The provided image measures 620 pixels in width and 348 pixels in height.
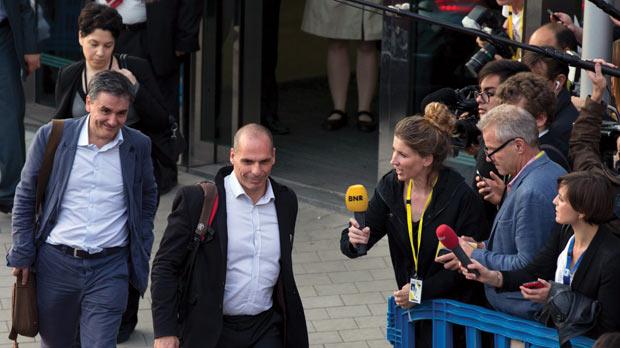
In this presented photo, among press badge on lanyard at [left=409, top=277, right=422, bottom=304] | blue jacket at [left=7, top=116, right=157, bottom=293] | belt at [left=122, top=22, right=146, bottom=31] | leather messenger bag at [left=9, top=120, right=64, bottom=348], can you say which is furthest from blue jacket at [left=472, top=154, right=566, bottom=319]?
belt at [left=122, top=22, right=146, bottom=31]

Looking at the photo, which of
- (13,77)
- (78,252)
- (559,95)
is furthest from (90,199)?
(13,77)

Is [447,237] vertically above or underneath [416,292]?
above

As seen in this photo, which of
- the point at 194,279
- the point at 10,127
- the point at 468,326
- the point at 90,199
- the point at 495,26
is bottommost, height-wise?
the point at 10,127

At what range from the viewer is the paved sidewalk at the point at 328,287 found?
8180mm

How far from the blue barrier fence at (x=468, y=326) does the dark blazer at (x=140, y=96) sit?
2.16 m

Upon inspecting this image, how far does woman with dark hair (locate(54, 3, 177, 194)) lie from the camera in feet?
25.7

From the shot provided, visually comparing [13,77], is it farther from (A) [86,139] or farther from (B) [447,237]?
(B) [447,237]

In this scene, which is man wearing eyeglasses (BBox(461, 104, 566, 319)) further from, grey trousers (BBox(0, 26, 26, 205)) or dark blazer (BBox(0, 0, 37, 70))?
grey trousers (BBox(0, 26, 26, 205))

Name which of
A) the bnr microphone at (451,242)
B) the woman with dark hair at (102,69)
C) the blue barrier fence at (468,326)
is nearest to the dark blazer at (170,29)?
the woman with dark hair at (102,69)

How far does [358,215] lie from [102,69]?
229 centimetres

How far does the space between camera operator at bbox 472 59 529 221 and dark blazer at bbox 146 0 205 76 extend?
3.98 m

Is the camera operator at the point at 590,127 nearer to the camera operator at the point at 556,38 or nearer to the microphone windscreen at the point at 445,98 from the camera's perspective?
the microphone windscreen at the point at 445,98

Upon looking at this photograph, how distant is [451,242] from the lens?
5750mm

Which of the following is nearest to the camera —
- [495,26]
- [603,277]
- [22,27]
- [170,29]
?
[603,277]
